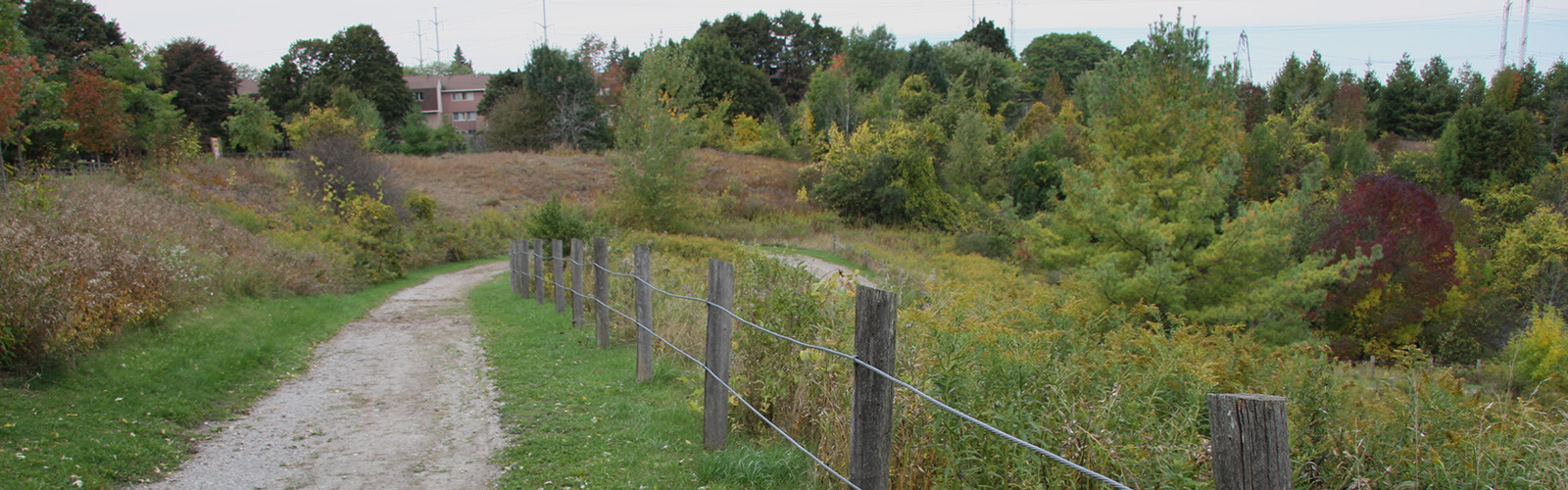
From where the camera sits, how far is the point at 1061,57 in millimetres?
98438

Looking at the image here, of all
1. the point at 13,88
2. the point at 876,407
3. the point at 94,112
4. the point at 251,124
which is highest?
the point at 251,124

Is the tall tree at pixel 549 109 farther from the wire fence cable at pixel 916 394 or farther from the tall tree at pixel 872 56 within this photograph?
the wire fence cable at pixel 916 394

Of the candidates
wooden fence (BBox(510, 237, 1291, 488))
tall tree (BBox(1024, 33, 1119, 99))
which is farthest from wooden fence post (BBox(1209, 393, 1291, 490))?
tall tree (BBox(1024, 33, 1119, 99))

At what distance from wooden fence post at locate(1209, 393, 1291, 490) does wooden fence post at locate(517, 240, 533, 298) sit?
15155 millimetres

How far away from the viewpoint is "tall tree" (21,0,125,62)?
42.5m

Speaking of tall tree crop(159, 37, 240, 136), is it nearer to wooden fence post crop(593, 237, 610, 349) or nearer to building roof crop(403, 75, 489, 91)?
building roof crop(403, 75, 489, 91)

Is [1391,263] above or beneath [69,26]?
beneath

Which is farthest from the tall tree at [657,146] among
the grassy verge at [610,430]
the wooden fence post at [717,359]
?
the wooden fence post at [717,359]

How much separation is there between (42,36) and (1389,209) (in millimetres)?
59669

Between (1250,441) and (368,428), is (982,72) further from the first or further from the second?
(1250,441)

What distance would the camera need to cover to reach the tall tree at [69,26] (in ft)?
140

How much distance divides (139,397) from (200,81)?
57.9m

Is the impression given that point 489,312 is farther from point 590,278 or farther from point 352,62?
point 352,62

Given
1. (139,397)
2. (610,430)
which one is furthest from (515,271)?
(610,430)
